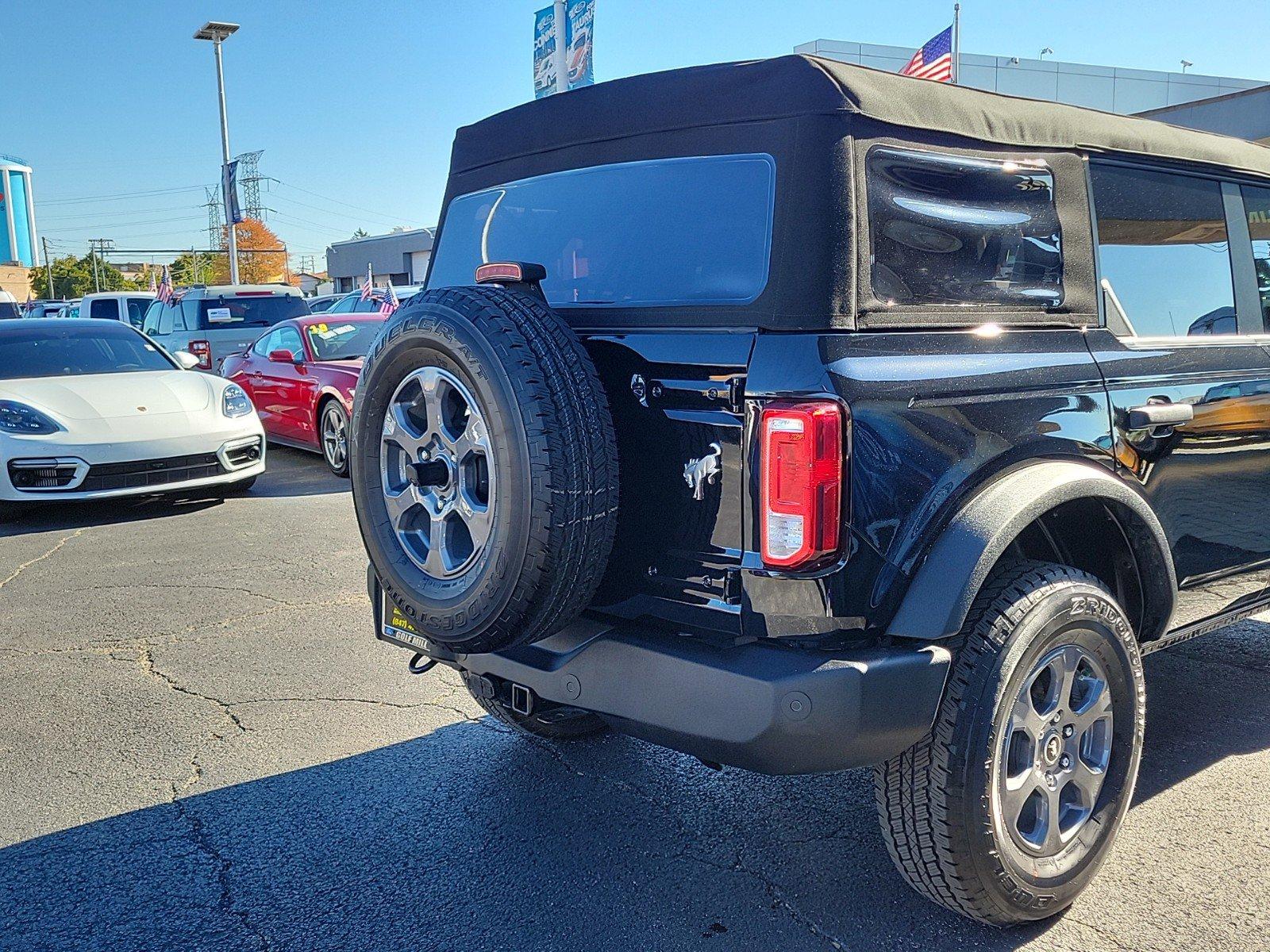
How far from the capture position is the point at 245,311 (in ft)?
50.0

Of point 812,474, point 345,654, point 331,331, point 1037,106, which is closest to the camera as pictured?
point 812,474

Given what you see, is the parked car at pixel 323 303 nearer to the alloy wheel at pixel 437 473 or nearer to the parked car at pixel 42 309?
the parked car at pixel 42 309

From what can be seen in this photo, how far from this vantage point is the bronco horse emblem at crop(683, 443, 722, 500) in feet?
7.95

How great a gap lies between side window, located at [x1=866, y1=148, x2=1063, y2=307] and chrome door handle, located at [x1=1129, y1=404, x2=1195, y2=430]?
381 mm

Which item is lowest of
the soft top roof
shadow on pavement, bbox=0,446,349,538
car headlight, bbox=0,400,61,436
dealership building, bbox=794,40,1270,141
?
shadow on pavement, bbox=0,446,349,538

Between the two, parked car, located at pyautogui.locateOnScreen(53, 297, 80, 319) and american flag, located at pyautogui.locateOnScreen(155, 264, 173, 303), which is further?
parked car, located at pyautogui.locateOnScreen(53, 297, 80, 319)

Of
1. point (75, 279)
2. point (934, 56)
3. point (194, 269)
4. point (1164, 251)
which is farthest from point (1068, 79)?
point (75, 279)

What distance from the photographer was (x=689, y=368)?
2453mm

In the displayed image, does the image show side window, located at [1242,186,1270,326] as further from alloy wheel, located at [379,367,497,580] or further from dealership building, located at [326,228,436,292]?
dealership building, located at [326,228,436,292]

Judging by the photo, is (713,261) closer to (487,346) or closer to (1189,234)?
(487,346)

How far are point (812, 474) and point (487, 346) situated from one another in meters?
0.77

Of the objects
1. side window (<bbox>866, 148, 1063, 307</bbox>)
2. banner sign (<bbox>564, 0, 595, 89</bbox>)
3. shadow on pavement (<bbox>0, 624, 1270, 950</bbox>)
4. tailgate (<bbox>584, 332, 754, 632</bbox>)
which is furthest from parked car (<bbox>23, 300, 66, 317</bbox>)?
side window (<bbox>866, 148, 1063, 307</bbox>)

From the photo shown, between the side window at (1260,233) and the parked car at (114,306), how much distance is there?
20.6m

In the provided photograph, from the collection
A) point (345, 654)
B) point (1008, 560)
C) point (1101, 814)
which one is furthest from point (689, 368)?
point (345, 654)
